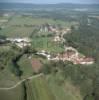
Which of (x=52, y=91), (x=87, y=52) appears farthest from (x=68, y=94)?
(x=87, y=52)

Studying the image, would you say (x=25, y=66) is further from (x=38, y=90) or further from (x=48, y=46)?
(x=48, y=46)

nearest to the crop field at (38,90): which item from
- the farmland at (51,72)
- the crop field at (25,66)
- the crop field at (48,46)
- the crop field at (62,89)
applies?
the farmland at (51,72)

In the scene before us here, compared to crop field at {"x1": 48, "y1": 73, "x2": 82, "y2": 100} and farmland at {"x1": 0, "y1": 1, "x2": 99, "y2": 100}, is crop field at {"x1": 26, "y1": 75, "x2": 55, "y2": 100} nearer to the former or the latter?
farmland at {"x1": 0, "y1": 1, "x2": 99, "y2": 100}

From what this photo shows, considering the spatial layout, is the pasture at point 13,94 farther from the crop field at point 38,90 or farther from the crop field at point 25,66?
the crop field at point 25,66

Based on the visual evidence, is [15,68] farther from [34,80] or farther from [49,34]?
[49,34]

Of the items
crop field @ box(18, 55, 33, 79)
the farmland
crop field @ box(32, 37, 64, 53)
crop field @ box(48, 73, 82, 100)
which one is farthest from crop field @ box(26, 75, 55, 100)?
crop field @ box(32, 37, 64, 53)

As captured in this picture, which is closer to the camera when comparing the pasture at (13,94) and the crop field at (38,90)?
the pasture at (13,94)

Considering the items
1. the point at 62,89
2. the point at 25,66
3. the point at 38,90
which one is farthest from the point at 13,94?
the point at 25,66
